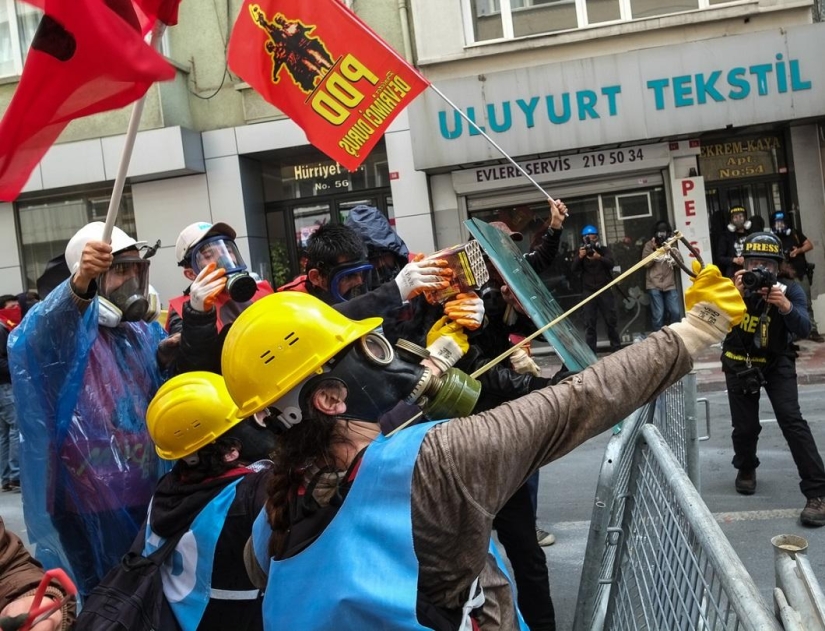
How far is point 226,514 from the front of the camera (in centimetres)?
257

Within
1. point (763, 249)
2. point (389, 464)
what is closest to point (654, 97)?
point (763, 249)

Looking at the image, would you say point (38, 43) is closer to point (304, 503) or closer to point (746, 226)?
point (304, 503)

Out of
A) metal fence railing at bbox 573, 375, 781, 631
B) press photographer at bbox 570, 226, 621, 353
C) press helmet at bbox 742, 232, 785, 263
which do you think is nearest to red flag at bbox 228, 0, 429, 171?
metal fence railing at bbox 573, 375, 781, 631

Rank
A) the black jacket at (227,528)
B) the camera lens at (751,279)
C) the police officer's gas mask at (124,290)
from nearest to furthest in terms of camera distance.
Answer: the black jacket at (227,528) → the police officer's gas mask at (124,290) → the camera lens at (751,279)

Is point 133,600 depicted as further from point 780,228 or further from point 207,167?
point 207,167

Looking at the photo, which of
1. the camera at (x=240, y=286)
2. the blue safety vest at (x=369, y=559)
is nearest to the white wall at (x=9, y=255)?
the camera at (x=240, y=286)

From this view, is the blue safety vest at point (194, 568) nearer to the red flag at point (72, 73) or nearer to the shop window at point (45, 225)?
the red flag at point (72, 73)

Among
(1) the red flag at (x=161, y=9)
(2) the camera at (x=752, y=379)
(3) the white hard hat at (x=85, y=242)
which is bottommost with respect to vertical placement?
(2) the camera at (x=752, y=379)

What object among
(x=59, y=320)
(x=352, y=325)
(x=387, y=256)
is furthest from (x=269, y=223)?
(x=352, y=325)

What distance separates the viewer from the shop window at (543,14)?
13.0 meters

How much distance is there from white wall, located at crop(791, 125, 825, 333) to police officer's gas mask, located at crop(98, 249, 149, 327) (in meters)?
11.6

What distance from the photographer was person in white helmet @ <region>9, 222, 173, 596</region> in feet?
9.91

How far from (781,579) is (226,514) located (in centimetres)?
167

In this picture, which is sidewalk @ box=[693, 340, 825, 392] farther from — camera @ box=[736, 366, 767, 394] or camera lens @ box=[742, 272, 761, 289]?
camera lens @ box=[742, 272, 761, 289]
